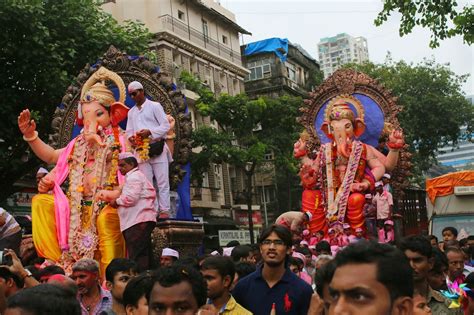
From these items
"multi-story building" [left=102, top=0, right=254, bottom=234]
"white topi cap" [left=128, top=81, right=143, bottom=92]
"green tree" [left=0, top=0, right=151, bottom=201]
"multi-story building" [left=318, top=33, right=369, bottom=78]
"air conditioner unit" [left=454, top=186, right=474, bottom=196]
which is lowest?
"air conditioner unit" [left=454, top=186, right=474, bottom=196]

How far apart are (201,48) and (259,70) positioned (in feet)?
27.9

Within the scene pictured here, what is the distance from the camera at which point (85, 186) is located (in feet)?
31.2

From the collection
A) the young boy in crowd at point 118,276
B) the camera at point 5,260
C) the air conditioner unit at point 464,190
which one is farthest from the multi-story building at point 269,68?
the camera at point 5,260

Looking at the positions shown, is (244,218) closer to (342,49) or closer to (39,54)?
(39,54)

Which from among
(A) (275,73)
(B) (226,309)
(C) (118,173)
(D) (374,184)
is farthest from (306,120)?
(A) (275,73)

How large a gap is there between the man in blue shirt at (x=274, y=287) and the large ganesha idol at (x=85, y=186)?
4315 mm

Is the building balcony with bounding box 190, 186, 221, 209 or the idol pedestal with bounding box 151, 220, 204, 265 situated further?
the building balcony with bounding box 190, 186, 221, 209

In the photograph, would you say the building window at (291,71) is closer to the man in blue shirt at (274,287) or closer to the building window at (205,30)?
the building window at (205,30)

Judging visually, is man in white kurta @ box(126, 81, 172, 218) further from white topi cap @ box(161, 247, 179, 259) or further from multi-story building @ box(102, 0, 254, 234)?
multi-story building @ box(102, 0, 254, 234)

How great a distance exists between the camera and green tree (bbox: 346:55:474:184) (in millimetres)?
32312

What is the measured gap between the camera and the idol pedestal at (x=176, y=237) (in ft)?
30.5

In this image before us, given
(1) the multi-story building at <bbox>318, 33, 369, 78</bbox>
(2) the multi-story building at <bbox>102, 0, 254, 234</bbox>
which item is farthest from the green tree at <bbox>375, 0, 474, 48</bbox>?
(1) the multi-story building at <bbox>318, 33, 369, 78</bbox>

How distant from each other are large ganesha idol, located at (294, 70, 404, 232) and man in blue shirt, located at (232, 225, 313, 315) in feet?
24.3

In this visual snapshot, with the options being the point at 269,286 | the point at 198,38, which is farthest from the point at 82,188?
the point at 198,38
